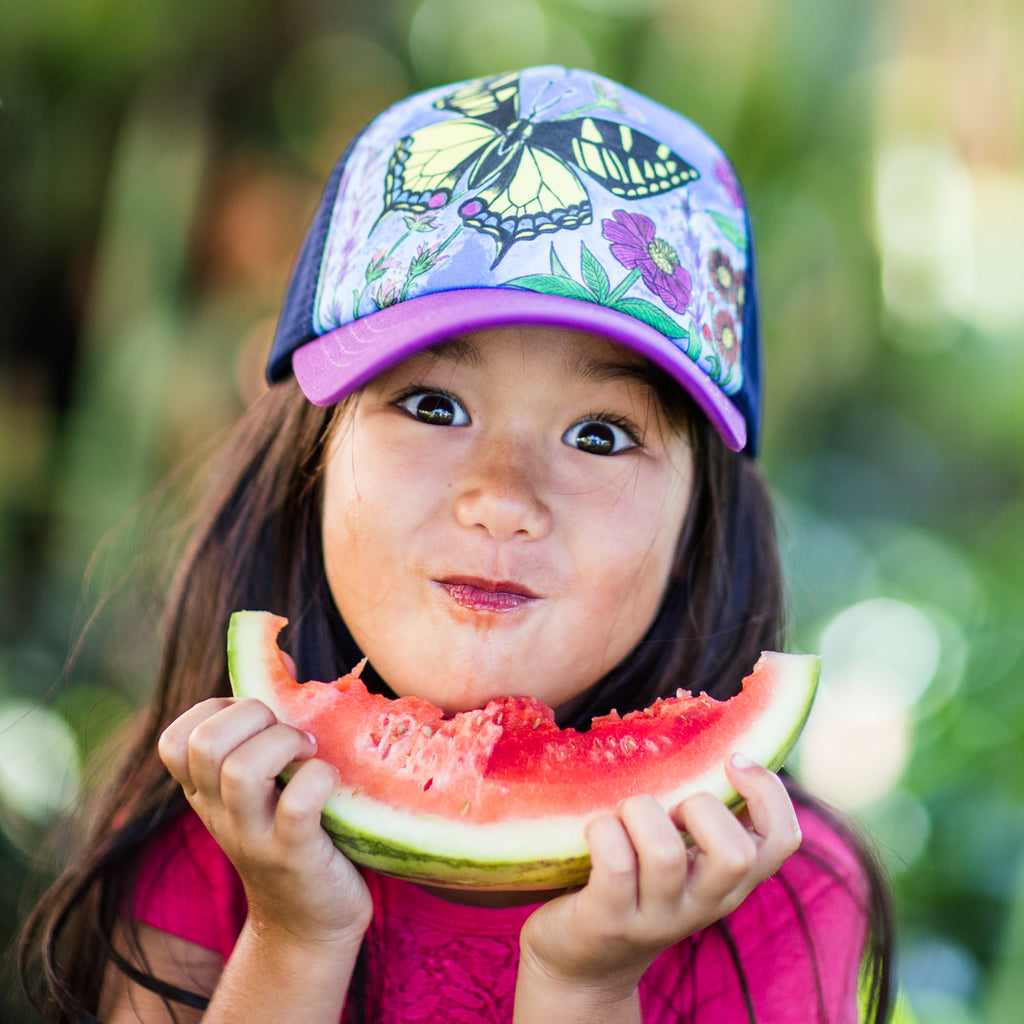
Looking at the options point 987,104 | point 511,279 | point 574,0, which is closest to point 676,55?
point 574,0

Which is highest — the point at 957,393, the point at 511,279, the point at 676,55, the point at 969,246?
the point at 676,55

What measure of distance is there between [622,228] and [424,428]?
1.05 feet

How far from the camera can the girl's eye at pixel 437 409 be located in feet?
3.69

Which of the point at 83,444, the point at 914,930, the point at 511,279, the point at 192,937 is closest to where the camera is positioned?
the point at 511,279

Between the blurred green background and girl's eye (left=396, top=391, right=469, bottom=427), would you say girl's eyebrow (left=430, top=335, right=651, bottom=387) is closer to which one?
girl's eye (left=396, top=391, right=469, bottom=427)

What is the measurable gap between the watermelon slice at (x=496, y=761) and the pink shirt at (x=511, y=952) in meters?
0.30

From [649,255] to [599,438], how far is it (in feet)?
0.71

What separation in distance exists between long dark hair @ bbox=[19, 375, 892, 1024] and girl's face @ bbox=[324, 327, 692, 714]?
160 millimetres

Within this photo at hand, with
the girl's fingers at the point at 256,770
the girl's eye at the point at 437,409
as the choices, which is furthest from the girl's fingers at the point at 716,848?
the girl's eye at the point at 437,409

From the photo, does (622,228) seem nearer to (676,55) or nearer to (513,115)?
(513,115)

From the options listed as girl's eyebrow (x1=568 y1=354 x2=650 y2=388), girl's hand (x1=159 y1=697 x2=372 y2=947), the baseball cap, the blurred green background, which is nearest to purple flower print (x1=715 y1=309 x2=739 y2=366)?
the baseball cap

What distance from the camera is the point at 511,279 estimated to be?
1.06 meters

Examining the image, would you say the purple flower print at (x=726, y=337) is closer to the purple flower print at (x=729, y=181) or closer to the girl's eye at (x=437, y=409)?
the purple flower print at (x=729, y=181)

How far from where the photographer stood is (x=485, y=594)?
Answer: 1.09m
